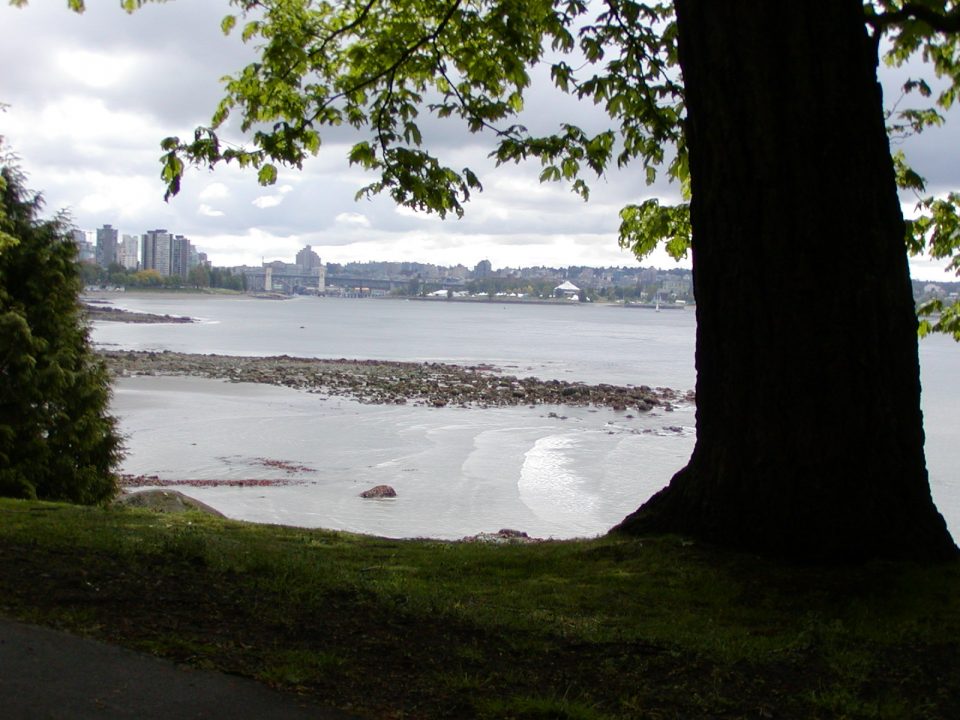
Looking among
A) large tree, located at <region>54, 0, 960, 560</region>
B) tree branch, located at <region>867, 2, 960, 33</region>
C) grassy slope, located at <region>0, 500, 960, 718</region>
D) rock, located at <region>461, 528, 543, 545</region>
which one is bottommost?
rock, located at <region>461, 528, 543, 545</region>

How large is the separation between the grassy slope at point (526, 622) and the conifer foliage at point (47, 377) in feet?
24.1

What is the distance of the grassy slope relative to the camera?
387cm

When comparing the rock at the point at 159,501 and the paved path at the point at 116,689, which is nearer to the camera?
the paved path at the point at 116,689

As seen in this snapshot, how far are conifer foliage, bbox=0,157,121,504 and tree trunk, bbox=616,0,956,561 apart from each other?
1043 cm

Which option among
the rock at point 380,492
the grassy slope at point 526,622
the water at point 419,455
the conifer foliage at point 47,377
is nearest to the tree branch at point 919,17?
the grassy slope at point 526,622

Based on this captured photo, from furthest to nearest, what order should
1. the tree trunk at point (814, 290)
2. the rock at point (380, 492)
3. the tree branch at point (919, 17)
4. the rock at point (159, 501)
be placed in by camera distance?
the rock at point (380, 492) < the rock at point (159, 501) < the tree branch at point (919, 17) < the tree trunk at point (814, 290)

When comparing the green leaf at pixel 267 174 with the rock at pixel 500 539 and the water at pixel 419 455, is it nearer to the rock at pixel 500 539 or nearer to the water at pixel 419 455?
the rock at pixel 500 539

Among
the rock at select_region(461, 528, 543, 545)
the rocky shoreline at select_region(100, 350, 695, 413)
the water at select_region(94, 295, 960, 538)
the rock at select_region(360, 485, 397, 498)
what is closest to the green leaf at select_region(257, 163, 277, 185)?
the rock at select_region(461, 528, 543, 545)

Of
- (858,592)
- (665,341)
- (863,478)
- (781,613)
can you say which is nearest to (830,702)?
(781,613)

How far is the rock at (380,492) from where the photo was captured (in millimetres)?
21281

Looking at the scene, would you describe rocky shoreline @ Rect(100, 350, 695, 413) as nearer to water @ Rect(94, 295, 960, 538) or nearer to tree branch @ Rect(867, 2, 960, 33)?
water @ Rect(94, 295, 960, 538)

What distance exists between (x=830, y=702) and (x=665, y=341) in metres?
104

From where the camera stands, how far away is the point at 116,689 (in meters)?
3.76

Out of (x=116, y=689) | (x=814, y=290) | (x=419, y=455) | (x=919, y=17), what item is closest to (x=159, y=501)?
(x=116, y=689)
